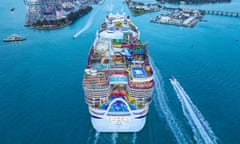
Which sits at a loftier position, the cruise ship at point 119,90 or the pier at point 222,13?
the pier at point 222,13

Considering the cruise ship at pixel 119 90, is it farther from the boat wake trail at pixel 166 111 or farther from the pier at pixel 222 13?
the pier at pixel 222 13

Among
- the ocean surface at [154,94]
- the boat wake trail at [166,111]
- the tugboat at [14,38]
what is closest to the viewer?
the boat wake trail at [166,111]

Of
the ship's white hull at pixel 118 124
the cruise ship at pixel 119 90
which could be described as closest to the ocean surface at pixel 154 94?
the ship's white hull at pixel 118 124

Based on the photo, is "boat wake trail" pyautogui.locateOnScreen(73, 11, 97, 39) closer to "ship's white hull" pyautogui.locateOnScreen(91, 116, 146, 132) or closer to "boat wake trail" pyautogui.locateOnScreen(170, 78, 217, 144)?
"boat wake trail" pyautogui.locateOnScreen(170, 78, 217, 144)

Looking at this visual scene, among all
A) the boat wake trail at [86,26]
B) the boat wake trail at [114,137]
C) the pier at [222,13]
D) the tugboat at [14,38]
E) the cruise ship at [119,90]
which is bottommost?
the boat wake trail at [114,137]

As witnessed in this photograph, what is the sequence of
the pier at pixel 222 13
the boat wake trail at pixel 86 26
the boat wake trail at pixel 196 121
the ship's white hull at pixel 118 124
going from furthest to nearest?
1. the pier at pixel 222 13
2. the boat wake trail at pixel 86 26
3. the boat wake trail at pixel 196 121
4. the ship's white hull at pixel 118 124

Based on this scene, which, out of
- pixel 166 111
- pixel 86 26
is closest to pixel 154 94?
pixel 166 111

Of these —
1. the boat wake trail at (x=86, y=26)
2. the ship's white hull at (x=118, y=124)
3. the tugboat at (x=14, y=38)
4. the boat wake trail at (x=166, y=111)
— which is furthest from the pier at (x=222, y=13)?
the ship's white hull at (x=118, y=124)

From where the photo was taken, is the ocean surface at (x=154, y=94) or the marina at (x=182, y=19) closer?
the ocean surface at (x=154, y=94)
